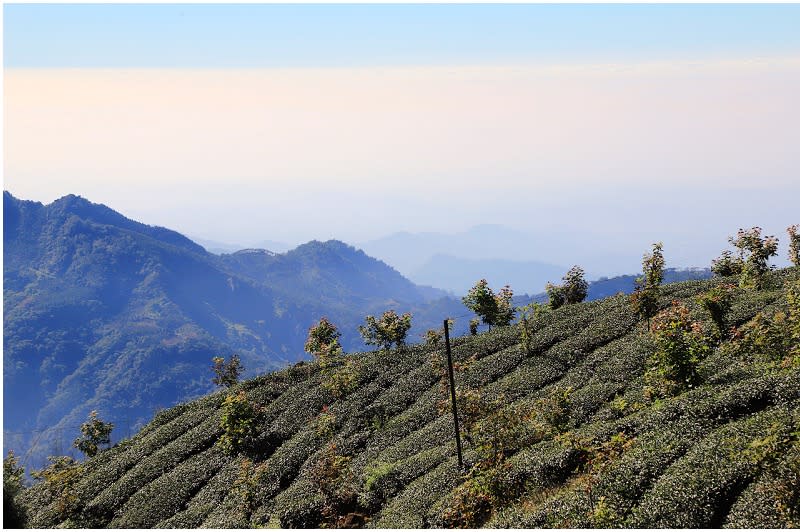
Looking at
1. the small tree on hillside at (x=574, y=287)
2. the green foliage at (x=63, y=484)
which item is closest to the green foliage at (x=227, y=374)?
the green foliage at (x=63, y=484)

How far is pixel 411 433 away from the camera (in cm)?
4316

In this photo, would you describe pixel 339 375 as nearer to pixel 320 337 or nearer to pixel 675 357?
pixel 320 337

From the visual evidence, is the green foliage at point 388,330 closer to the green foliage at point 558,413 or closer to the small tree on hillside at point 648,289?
the small tree on hillside at point 648,289

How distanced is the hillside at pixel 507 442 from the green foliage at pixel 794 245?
15.8ft

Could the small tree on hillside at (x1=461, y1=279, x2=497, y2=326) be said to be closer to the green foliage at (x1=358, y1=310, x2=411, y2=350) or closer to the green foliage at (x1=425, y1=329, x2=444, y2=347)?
the green foliage at (x1=425, y1=329, x2=444, y2=347)

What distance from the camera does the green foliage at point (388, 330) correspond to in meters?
62.4

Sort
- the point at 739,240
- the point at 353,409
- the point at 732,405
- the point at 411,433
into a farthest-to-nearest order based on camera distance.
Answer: the point at 739,240, the point at 353,409, the point at 411,433, the point at 732,405

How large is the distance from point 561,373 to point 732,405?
646 inches

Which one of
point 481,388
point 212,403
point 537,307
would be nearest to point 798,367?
point 481,388

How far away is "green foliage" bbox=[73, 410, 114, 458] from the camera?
64956 millimetres

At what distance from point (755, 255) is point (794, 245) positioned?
9988mm

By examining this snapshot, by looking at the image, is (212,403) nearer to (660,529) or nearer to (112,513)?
(112,513)

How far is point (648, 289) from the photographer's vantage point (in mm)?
45938

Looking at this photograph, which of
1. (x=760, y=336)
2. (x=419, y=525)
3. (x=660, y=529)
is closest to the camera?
(x=660, y=529)
